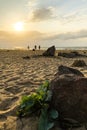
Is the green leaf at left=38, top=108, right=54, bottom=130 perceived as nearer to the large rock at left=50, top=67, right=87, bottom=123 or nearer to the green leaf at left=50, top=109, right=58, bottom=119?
the green leaf at left=50, top=109, right=58, bottom=119

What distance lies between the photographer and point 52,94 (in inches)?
150

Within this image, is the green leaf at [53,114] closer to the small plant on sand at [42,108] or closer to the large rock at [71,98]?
the small plant on sand at [42,108]

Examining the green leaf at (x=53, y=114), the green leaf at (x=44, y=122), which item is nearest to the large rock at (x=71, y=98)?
the green leaf at (x=53, y=114)

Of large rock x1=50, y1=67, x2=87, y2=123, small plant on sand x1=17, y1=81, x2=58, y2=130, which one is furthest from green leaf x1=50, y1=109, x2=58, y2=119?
large rock x1=50, y1=67, x2=87, y2=123

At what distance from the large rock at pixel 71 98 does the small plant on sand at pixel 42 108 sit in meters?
0.12

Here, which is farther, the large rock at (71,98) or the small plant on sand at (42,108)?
the large rock at (71,98)

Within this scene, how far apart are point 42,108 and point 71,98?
46 centimetres

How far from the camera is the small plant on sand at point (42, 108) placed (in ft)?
11.4

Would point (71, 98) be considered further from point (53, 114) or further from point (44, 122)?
point (44, 122)

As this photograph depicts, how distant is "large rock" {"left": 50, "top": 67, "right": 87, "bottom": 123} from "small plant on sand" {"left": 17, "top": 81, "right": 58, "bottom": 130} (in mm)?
121

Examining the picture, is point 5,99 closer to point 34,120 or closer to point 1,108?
point 1,108

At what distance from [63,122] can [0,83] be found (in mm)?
3256

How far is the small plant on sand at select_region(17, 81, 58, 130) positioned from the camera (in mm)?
3480

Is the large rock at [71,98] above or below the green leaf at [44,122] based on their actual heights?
above
